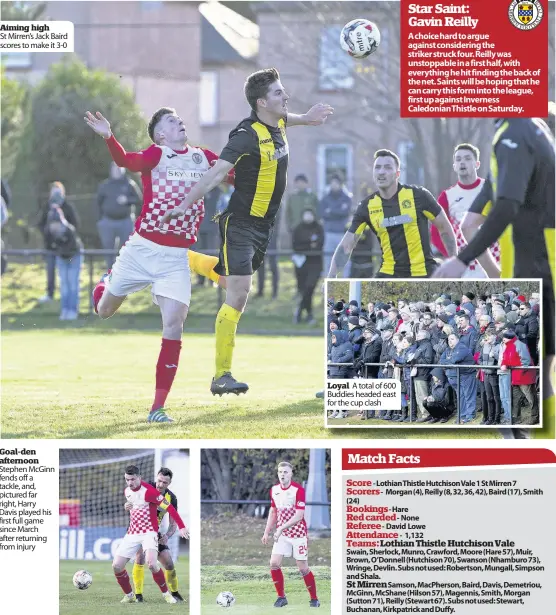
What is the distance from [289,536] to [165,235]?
2.02m

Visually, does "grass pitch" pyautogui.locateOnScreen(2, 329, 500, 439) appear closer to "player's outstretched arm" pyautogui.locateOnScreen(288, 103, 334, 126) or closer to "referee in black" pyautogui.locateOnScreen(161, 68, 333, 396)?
"referee in black" pyautogui.locateOnScreen(161, 68, 333, 396)

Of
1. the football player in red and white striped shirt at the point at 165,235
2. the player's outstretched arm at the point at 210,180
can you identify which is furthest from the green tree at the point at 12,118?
the player's outstretched arm at the point at 210,180

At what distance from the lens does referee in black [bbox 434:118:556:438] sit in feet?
24.7

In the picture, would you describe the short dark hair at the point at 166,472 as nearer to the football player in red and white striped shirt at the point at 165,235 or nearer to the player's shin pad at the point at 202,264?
the football player in red and white striped shirt at the point at 165,235

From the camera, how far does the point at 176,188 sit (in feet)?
26.0

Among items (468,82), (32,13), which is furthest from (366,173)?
(32,13)

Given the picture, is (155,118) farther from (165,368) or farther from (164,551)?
(164,551)

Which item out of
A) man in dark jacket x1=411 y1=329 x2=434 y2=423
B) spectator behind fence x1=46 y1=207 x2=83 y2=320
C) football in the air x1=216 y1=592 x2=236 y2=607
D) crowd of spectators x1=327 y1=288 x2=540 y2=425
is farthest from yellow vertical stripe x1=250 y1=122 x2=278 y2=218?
spectator behind fence x1=46 y1=207 x2=83 y2=320

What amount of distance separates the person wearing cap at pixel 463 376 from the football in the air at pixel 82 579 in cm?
227

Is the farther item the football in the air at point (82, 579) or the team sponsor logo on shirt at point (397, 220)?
the team sponsor logo on shirt at point (397, 220)

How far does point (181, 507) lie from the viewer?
7.24 meters

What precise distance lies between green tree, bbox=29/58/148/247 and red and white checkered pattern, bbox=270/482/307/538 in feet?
7.67

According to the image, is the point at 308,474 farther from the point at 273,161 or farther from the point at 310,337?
the point at 310,337

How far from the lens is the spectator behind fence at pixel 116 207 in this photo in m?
8.68
